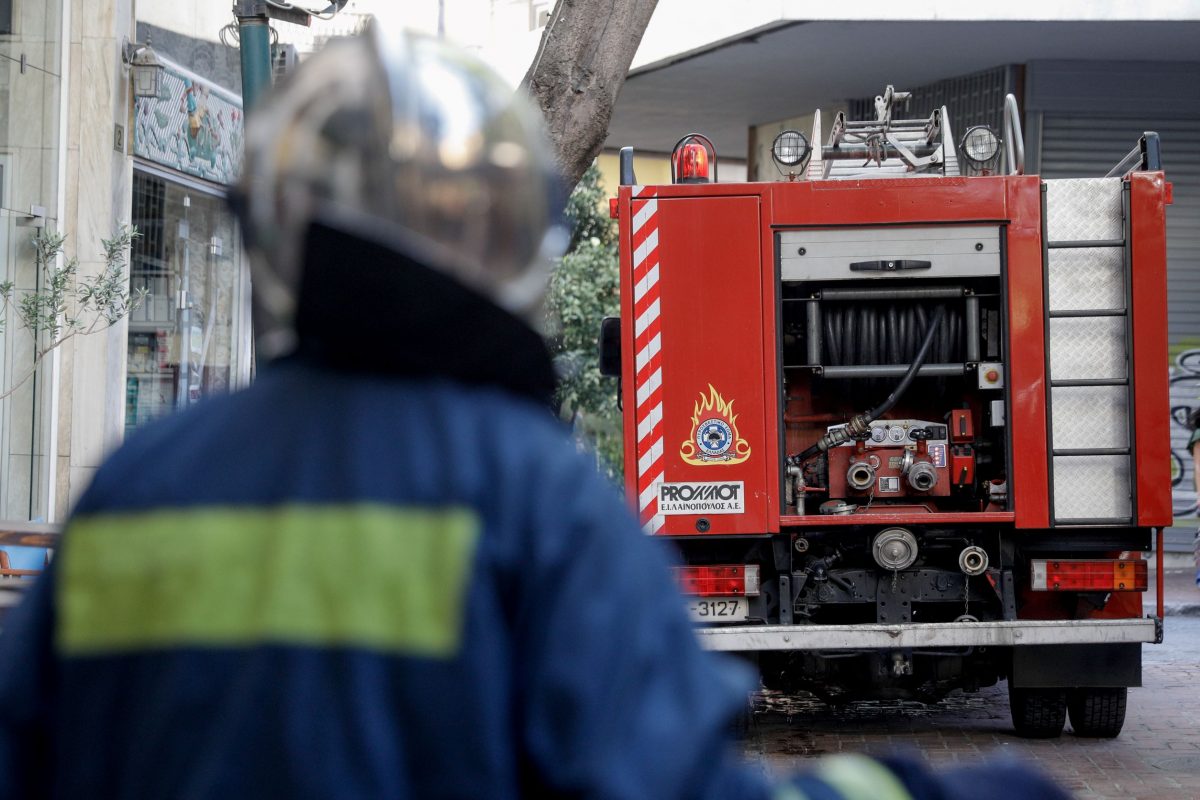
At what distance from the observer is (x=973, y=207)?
7.49 meters

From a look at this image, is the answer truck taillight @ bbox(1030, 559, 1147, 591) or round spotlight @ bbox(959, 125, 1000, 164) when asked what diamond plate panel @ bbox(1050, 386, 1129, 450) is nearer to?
truck taillight @ bbox(1030, 559, 1147, 591)

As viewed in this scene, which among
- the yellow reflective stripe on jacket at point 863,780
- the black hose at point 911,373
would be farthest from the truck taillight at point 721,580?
the yellow reflective stripe on jacket at point 863,780

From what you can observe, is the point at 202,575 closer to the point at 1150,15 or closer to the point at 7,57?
the point at 7,57

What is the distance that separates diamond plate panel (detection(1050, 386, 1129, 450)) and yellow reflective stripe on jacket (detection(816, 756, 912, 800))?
20.9 ft

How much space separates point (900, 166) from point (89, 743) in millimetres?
8067

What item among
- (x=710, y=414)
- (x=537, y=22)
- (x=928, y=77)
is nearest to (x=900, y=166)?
(x=710, y=414)

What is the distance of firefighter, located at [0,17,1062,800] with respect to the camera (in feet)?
4.10

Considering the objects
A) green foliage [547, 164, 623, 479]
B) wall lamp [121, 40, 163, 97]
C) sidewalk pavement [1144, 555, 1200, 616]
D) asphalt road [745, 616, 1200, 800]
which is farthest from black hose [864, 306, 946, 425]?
green foliage [547, 164, 623, 479]

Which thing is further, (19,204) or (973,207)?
(19,204)

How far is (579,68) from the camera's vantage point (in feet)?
27.7

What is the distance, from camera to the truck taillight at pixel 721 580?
753 cm

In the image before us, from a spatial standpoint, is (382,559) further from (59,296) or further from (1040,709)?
(59,296)

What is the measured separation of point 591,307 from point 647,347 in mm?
15538

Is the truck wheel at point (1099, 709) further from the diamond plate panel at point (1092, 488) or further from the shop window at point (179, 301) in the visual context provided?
the shop window at point (179, 301)
